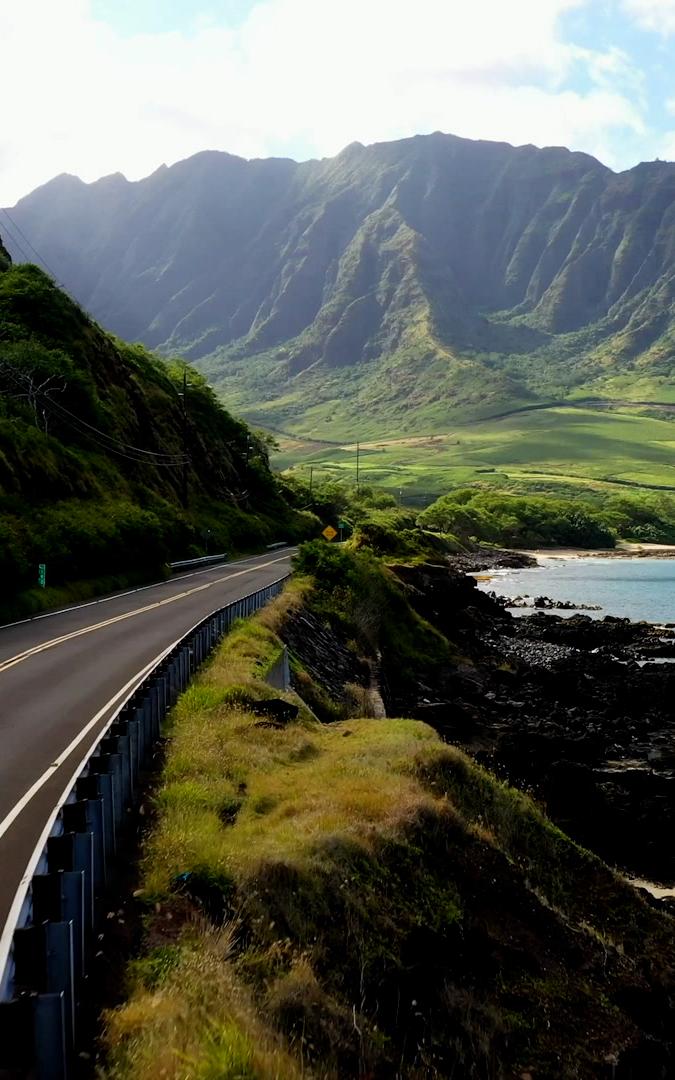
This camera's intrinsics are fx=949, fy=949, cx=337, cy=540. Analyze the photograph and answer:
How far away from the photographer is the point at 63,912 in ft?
29.9

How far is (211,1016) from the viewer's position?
8.80m

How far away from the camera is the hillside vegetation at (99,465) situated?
44531 millimetres

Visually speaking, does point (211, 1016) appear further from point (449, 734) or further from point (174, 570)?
point (174, 570)

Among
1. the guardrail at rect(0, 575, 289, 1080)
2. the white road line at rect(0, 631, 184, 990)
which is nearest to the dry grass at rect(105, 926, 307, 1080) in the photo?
the guardrail at rect(0, 575, 289, 1080)

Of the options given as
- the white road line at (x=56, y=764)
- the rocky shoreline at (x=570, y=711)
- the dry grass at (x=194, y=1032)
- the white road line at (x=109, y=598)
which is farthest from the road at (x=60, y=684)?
the rocky shoreline at (x=570, y=711)

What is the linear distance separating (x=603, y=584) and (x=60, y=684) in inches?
4530

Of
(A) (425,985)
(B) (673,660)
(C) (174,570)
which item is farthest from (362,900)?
(B) (673,660)

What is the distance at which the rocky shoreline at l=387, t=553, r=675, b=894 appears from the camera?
1118 inches

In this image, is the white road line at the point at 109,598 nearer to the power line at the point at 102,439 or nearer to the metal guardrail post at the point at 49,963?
the power line at the point at 102,439

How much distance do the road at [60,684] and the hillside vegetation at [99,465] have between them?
3039 millimetres

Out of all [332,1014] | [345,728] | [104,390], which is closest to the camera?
[332,1014]

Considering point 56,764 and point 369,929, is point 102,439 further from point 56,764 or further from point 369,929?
point 369,929

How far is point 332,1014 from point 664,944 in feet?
26.6

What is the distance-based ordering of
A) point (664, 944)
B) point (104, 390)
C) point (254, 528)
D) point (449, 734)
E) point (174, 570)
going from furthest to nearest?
point (254, 528)
point (104, 390)
point (174, 570)
point (449, 734)
point (664, 944)
